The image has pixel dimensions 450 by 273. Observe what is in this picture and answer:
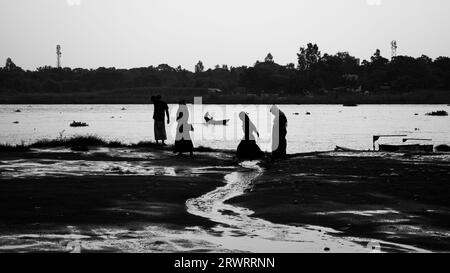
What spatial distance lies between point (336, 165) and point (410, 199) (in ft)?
27.5

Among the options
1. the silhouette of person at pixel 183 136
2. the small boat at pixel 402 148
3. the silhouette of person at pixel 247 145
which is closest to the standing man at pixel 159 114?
the silhouette of person at pixel 183 136

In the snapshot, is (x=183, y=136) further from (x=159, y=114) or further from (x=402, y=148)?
(x=402, y=148)

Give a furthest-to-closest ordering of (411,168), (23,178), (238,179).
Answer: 1. (411,168)
2. (238,179)
3. (23,178)

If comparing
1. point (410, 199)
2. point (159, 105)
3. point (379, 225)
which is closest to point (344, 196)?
point (410, 199)

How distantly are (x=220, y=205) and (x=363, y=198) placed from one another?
3.26m

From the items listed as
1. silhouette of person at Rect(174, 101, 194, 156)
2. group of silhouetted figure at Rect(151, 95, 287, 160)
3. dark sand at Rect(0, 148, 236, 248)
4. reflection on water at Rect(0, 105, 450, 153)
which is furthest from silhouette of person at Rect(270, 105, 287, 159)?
reflection on water at Rect(0, 105, 450, 153)

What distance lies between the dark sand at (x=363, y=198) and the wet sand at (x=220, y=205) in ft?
0.07

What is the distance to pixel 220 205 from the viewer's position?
51.2ft

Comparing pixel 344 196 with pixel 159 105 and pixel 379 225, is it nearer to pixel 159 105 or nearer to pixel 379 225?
pixel 379 225

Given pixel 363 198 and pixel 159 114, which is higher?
pixel 159 114

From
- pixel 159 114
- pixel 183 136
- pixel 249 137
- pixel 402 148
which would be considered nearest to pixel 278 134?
pixel 249 137

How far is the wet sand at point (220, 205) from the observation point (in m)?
11.1

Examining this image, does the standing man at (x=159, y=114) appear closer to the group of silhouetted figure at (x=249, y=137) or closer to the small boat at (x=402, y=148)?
the group of silhouetted figure at (x=249, y=137)

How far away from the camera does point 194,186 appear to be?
1847 cm
